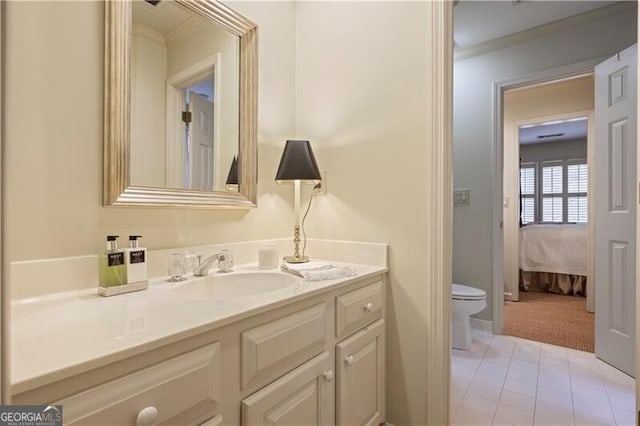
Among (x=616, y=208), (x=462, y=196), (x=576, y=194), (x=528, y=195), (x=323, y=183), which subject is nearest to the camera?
(x=323, y=183)

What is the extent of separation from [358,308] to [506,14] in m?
2.57

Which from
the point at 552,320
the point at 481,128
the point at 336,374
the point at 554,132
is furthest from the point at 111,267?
the point at 554,132

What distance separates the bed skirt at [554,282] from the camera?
401cm

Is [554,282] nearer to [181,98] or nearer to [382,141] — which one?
[382,141]

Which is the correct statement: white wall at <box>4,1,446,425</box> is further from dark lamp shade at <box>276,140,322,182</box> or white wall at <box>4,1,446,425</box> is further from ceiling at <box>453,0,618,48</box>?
ceiling at <box>453,0,618,48</box>

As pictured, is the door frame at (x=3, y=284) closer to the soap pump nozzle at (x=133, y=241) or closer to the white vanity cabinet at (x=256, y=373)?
the white vanity cabinet at (x=256, y=373)

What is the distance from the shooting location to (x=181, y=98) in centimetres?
134

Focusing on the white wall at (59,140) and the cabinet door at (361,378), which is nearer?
the white wall at (59,140)

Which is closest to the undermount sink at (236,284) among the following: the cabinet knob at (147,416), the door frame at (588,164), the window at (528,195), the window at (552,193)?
the cabinet knob at (147,416)

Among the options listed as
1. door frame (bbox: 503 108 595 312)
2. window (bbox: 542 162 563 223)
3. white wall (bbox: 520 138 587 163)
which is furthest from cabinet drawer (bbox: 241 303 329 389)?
white wall (bbox: 520 138 587 163)

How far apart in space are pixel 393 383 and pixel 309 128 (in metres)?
1.32

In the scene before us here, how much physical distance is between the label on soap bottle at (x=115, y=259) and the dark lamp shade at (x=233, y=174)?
0.58 meters

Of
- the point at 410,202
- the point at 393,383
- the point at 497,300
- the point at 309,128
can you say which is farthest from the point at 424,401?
the point at 497,300

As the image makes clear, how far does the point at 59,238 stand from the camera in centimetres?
99
